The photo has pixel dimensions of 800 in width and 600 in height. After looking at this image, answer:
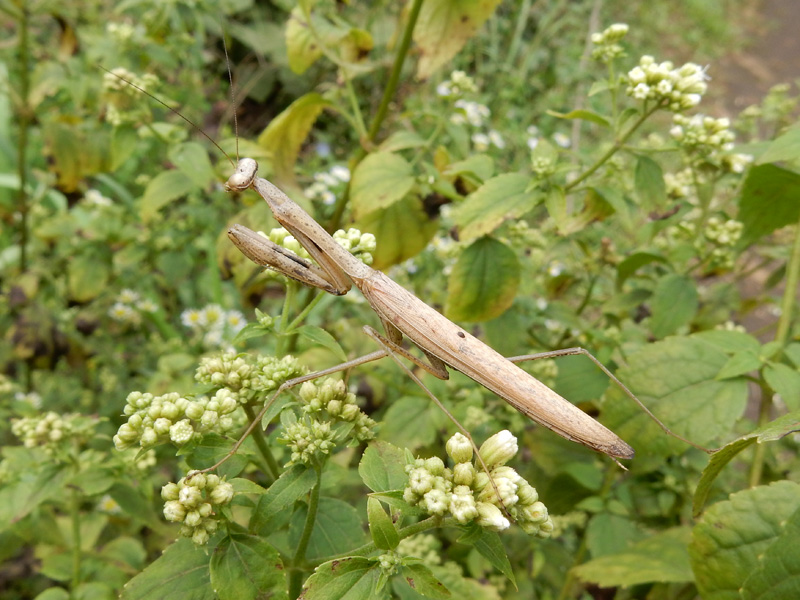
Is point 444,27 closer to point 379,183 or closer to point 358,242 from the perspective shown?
point 379,183

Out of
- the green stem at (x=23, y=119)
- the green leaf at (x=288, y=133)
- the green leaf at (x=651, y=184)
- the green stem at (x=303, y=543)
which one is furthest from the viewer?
the green stem at (x=23, y=119)

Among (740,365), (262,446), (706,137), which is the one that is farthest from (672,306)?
(262,446)

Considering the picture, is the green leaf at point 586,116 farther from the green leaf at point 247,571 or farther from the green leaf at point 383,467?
the green leaf at point 247,571

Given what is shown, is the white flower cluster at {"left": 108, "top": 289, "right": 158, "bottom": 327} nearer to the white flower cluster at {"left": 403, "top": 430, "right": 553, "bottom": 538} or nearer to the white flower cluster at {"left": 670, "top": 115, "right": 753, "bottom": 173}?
the white flower cluster at {"left": 403, "top": 430, "right": 553, "bottom": 538}

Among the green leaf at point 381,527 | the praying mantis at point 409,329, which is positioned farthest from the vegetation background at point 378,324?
the praying mantis at point 409,329

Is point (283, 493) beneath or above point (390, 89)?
beneath

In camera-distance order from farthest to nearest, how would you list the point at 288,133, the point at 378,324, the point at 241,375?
1. the point at 378,324
2. the point at 288,133
3. the point at 241,375

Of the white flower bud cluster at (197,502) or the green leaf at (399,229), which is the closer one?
the white flower bud cluster at (197,502)

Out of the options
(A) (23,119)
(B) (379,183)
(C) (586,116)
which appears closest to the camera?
(C) (586,116)
